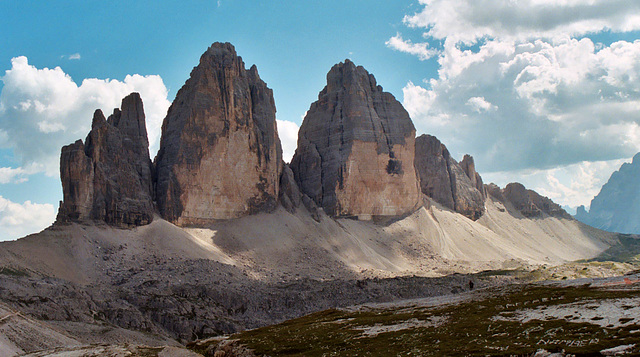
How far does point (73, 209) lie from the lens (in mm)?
88625

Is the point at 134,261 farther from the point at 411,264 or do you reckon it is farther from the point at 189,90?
the point at 411,264

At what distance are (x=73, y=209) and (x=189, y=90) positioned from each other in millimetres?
34824

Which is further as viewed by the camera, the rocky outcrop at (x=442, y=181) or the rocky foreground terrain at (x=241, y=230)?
the rocky outcrop at (x=442, y=181)

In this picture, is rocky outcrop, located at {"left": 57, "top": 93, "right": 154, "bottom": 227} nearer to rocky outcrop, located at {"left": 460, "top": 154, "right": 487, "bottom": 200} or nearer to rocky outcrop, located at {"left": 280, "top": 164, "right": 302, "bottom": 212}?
rocky outcrop, located at {"left": 280, "top": 164, "right": 302, "bottom": 212}

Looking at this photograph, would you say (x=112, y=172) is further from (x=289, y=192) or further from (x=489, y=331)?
(x=489, y=331)

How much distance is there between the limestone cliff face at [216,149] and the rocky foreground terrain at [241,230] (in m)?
0.29

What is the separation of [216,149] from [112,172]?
21184 mm

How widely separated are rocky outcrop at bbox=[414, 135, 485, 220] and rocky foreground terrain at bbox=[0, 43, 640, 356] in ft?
1.54

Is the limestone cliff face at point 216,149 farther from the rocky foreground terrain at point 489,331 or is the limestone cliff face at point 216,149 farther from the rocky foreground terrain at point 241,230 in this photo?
the rocky foreground terrain at point 489,331

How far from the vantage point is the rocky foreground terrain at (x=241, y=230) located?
2424 inches

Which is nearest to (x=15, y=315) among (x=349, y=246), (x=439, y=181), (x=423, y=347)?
(x=423, y=347)

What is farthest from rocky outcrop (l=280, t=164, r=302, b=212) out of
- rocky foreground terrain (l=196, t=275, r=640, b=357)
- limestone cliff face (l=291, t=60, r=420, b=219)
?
rocky foreground terrain (l=196, t=275, r=640, b=357)

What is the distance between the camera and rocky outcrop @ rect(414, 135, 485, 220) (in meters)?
171

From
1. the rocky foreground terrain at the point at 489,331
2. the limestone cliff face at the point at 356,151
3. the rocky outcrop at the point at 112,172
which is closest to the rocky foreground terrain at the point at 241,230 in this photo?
the rocky outcrop at the point at 112,172
